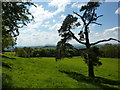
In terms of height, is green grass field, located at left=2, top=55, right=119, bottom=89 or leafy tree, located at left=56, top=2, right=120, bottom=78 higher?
leafy tree, located at left=56, top=2, right=120, bottom=78

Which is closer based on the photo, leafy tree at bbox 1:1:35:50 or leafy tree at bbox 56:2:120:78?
leafy tree at bbox 1:1:35:50

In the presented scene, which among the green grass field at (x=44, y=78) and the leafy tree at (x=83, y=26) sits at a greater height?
the leafy tree at (x=83, y=26)

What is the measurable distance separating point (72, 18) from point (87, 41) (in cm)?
453

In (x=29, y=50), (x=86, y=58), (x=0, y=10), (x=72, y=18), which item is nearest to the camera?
(x=0, y=10)

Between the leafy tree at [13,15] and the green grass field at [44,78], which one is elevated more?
the leafy tree at [13,15]

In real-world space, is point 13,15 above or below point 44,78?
above

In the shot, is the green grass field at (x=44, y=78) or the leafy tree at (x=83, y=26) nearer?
the green grass field at (x=44, y=78)

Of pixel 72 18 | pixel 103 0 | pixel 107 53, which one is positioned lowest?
pixel 107 53

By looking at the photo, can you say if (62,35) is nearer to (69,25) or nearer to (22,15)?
(69,25)

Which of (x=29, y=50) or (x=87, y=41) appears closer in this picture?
(x=87, y=41)

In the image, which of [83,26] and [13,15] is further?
[83,26]

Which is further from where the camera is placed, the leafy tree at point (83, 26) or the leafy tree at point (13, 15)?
the leafy tree at point (83, 26)

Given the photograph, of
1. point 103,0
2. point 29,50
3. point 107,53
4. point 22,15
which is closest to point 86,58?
point 103,0

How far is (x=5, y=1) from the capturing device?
10914mm
